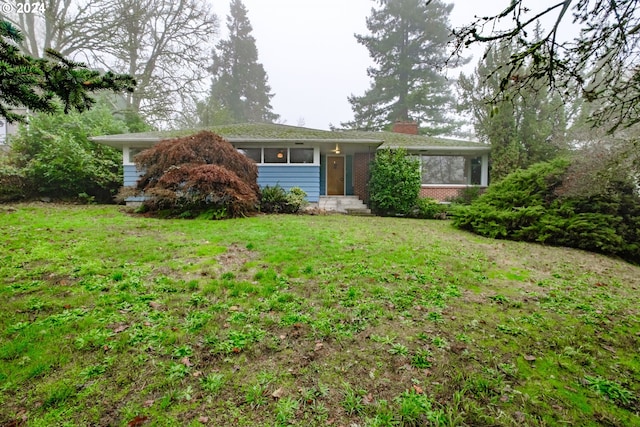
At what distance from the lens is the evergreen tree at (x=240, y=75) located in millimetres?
30688

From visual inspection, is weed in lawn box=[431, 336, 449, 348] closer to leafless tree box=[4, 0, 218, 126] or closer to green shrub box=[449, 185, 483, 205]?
green shrub box=[449, 185, 483, 205]

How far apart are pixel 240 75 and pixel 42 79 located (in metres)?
32.3

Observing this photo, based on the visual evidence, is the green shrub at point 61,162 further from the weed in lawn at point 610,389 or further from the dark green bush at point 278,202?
the weed in lawn at point 610,389

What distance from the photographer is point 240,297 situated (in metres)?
3.35

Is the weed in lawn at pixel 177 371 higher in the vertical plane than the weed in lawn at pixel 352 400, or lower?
higher

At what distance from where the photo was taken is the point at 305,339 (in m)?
2.60

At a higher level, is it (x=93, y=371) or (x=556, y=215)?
(x=556, y=215)

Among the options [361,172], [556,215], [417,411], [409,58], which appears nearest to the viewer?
[417,411]

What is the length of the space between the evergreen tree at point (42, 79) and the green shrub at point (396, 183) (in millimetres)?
9486

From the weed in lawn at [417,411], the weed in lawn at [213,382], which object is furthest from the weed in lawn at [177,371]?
the weed in lawn at [417,411]

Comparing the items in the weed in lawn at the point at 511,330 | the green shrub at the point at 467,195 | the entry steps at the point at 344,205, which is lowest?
the weed in lawn at the point at 511,330

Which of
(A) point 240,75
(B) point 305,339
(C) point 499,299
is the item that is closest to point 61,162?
(B) point 305,339

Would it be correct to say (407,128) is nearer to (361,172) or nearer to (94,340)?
(361,172)

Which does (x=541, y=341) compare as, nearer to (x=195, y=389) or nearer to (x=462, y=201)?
(x=195, y=389)
